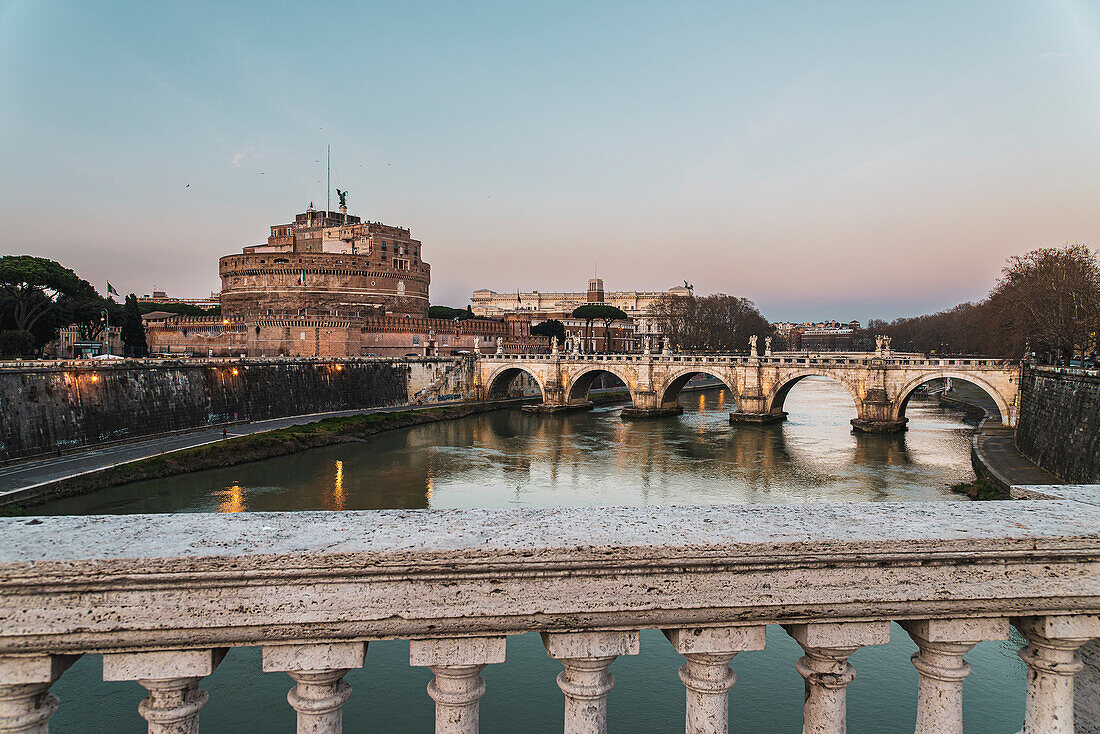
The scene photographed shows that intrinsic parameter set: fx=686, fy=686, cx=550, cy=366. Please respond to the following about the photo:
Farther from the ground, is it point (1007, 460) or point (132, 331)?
point (132, 331)

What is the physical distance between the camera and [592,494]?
781 inches

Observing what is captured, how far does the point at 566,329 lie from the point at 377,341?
2489 cm

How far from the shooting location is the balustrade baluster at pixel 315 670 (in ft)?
5.36

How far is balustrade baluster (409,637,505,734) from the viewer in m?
1.66

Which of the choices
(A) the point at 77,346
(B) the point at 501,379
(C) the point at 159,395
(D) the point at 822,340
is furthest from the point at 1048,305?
(D) the point at 822,340

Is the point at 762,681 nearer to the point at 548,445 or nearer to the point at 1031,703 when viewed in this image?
the point at 1031,703

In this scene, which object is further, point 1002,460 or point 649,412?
point 649,412

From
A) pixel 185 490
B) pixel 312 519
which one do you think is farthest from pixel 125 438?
pixel 312 519

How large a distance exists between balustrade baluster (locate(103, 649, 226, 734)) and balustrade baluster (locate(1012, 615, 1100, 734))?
82.1 inches

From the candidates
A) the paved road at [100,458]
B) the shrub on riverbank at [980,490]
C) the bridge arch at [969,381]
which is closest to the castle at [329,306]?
the paved road at [100,458]

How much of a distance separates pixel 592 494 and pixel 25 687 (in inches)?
735

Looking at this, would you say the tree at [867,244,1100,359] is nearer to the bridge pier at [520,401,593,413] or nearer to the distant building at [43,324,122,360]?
the bridge pier at [520,401,593,413]

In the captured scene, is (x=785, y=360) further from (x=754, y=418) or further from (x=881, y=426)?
(x=881, y=426)

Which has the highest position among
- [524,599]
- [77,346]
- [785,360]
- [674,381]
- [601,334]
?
[601,334]
